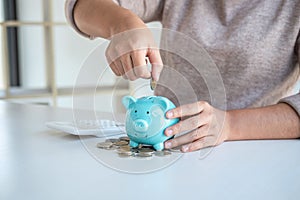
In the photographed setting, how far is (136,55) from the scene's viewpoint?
0.49 meters

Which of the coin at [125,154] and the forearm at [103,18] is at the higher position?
the forearm at [103,18]

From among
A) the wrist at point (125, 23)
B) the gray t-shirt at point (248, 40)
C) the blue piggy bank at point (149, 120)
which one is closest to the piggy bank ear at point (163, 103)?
the blue piggy bank at point (149, 120)

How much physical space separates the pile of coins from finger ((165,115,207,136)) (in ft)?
0.09

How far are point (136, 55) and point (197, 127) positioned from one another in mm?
134

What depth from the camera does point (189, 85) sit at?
578mm

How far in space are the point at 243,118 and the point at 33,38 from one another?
59.4 inches

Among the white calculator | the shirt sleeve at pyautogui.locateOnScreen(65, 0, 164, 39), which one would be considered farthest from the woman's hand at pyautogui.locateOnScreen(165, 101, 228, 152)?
the shirt sleeve at pyautogui.locateOnScreen(65, 0, 164, 39)

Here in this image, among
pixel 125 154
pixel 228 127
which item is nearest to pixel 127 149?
pixel 125 154

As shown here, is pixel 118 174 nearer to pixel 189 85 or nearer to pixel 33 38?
pixel 189 85

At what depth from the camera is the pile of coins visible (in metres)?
0.49

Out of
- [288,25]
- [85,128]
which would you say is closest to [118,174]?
[85,128]

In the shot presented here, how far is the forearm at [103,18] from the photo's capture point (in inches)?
22.9

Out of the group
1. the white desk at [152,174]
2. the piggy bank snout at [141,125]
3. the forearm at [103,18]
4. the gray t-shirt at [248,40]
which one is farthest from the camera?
the gray t-shirt at [248,40]

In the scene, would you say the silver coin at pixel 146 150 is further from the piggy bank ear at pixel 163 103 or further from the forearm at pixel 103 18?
the forearm at pixel 103 18
